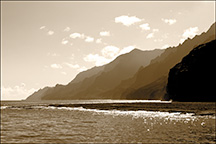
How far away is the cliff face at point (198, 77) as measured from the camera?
137750mm

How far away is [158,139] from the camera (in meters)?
26.9

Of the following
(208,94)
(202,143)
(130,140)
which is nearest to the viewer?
(202,143)

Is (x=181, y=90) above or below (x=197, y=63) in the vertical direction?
below

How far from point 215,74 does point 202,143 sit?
124 metres

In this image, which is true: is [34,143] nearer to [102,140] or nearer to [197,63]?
[102,140]

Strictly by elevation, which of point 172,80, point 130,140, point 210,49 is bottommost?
point 130,140

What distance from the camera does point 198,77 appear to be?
14375 cm

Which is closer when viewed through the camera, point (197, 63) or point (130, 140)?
point (130, 140)

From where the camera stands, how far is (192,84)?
146m

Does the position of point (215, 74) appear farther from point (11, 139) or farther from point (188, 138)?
point (11, 139)

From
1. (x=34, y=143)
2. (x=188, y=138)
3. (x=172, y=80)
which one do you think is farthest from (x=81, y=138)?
(x=172, y=80)

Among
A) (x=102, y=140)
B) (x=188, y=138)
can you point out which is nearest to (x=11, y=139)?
(x=102, y=140)

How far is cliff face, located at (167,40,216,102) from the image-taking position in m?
138

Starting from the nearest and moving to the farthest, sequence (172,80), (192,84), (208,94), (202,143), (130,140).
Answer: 1. (202,143)
2. (130,140)
3. (208,94)
4. (192,84)
5. (172,80)
